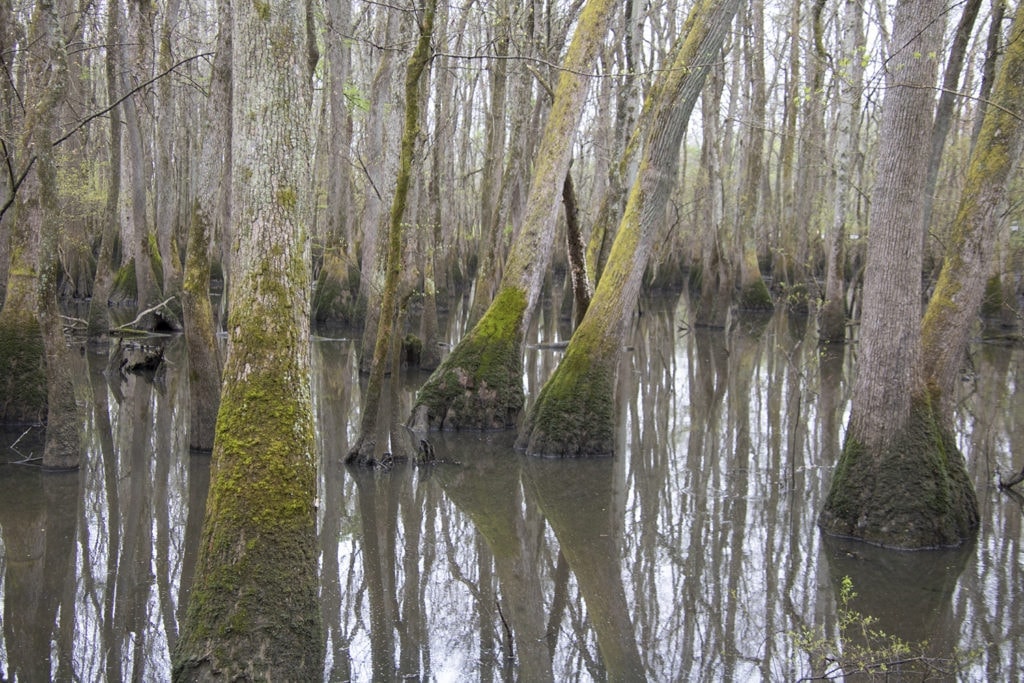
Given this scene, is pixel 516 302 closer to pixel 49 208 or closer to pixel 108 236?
pixel 49 208

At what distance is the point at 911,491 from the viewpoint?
5.70 m

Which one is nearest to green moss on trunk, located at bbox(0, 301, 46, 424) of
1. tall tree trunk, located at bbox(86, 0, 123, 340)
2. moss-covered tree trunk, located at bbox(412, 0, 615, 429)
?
moss-covered tree trunk, located at bbox(412, 0, 615, 429)

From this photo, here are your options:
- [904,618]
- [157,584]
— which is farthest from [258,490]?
[904,618]

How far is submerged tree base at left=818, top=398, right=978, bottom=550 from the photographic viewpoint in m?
5.68

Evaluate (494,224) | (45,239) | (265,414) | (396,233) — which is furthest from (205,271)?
(494,224)

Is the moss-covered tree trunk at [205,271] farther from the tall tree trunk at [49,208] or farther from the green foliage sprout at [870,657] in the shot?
the green foliage sprout at [870,657]

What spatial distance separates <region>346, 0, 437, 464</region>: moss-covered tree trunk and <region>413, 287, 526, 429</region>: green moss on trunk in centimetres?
125

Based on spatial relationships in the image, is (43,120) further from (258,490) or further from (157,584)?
(258,490)

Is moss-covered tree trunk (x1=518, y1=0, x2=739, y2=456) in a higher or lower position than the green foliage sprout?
higher

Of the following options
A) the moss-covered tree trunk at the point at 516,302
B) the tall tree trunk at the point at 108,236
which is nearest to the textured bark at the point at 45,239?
the moss-covered tree trunk at the point at 516,302

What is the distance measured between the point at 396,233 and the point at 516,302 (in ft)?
7.60

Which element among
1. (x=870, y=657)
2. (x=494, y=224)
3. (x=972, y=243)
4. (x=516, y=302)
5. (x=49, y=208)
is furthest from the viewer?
(x=494, y=224)

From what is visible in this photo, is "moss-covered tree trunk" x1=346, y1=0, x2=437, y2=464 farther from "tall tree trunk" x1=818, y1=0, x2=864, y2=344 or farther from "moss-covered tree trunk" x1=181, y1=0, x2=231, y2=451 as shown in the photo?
"tall tree trunk" x1=818, y1=0, x2=864, y2=344

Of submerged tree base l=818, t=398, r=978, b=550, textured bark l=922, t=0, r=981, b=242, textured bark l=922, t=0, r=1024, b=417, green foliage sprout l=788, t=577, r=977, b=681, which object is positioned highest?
textured bark l=922, t=0, r=981, b=242
